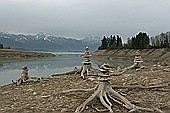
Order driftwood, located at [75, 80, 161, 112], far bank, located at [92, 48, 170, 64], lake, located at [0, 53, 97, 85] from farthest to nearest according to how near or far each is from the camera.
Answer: far bank, located at [92, 48, 170, 64]
lake, located at [0, 53, 97, 85]
driftwood, located at [75, 80, 161, 112]

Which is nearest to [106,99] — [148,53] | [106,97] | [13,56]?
[106,97]

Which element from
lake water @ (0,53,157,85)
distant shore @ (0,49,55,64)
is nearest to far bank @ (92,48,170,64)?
lake water @ (0,53,157,85)

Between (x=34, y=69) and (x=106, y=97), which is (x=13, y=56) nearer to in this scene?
(x=34, y=69)

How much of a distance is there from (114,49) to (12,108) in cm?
8351

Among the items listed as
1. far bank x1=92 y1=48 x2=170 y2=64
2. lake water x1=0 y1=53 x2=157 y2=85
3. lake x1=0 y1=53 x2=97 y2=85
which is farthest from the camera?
far bank x1=92 y1=48 x2=170 y2=64

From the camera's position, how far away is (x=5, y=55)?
69188 millimetres

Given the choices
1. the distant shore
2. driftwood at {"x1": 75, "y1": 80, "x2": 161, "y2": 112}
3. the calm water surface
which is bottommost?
the calm water surface

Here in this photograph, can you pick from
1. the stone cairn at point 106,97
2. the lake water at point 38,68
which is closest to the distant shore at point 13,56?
the lake water at point 38,68

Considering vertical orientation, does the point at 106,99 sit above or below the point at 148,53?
below

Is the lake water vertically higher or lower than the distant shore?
lower

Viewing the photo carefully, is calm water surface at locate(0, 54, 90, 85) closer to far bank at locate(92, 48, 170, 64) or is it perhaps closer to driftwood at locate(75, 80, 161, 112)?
driftwood at locate(75, 80, 161, 112)

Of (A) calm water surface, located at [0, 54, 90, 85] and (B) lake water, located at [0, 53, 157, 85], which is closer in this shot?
(A) calm water surface, located at [0, 54, 90, 85]

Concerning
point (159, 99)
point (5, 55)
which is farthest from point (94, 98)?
point (5, 55)

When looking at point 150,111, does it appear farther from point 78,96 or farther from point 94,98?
point 78,96
